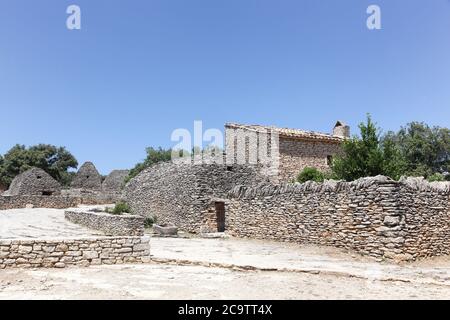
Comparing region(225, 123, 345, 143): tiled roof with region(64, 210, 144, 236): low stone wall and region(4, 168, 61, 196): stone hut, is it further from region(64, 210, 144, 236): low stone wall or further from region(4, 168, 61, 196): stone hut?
region(4, 168, 61, 196): stone hut

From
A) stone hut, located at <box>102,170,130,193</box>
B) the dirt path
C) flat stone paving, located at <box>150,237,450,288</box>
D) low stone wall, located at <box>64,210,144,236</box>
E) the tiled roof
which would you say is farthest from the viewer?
stone hut, located at <box>102,170,130,193</box>

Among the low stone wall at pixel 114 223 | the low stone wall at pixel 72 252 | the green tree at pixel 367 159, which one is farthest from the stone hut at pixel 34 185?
the low stone wall at pixel 72 252

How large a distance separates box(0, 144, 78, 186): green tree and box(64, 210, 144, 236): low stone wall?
132 ft

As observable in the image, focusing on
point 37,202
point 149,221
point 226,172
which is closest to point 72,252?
point 226,172

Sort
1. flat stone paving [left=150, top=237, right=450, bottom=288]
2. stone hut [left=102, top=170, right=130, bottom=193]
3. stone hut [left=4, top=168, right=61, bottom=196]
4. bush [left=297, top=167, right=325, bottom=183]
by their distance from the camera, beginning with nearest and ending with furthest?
flat stone paving [left=150, top=237, right=450, bottom=288] < bush [left=297, top=167, right=325, bottom=183] < stone hut [left=4, top=168, right=61, bottom=196] < stone hut [left=102, top=170, right=130, bottom=193]

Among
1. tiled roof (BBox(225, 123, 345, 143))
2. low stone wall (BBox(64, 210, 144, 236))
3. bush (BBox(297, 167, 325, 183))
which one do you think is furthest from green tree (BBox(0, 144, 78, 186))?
bush (BBox(297, 167, 325, 183))

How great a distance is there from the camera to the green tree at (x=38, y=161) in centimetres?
5644

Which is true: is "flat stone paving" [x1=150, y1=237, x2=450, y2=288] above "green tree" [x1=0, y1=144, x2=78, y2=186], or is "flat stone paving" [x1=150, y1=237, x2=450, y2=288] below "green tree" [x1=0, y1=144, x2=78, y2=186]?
below

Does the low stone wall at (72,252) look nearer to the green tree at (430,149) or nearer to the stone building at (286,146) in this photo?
the stone building at (286,146)

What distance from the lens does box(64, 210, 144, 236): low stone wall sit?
16.6 meters

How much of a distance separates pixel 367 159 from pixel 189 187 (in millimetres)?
8443

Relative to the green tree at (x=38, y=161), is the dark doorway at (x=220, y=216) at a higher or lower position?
lower

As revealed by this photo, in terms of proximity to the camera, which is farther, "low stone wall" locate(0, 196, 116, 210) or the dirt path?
"low stone wall" locate(0, 196, 116, 210)

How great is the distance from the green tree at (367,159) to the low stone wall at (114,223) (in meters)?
8.77
